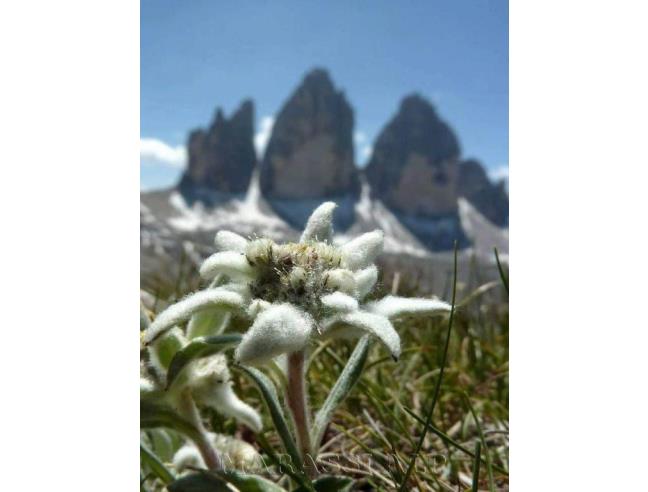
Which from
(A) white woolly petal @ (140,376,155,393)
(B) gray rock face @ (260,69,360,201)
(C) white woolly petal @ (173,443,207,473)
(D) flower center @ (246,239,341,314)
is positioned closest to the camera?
(D) flower center @ (246,239,341,314)

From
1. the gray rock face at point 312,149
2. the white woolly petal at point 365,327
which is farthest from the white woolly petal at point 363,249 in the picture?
the gray rock face at point 312,149

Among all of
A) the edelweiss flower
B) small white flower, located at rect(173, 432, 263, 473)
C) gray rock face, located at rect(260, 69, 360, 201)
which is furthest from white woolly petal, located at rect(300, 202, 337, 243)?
gray rock face, located at rect(260, 69, 360, 201)

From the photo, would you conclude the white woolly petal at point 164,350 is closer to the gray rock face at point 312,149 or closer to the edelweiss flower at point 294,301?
the edelweiss flower at point 294,301

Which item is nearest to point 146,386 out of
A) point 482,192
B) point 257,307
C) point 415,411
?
point 257,307

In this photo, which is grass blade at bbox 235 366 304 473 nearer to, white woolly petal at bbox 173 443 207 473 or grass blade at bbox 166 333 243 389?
grass blade at bbox 166 333 243 389

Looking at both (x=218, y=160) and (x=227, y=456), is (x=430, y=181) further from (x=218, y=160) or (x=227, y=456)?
(x=227, y=456)
